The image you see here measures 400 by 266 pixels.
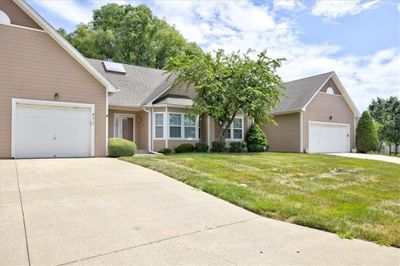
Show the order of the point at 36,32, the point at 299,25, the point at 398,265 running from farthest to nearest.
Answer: the point at 36,32, the point at 299,25, the point at 398,265

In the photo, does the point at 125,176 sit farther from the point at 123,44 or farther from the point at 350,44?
the point at 123,44

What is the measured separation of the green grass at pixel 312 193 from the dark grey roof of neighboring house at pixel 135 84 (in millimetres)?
7196

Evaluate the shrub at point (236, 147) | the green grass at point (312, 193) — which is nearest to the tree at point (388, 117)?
the shrub at point (236, 147)

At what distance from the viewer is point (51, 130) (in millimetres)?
13500

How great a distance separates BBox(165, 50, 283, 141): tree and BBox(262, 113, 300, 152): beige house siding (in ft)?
14.4

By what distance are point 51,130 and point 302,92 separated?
17.3 m

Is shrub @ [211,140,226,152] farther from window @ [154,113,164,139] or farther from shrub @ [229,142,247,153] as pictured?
window @ [154,113,164,139]

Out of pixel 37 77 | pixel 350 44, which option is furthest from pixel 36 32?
pixel 350 44

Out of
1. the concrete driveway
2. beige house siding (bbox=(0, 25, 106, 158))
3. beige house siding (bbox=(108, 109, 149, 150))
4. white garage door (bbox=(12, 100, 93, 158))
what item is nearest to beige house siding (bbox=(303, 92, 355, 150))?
beige house siding (bbox=(108, 109, 149, 150))

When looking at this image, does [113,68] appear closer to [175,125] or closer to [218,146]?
[175,125]

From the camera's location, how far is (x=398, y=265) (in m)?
3.72

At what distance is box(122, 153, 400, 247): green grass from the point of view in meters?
5.16

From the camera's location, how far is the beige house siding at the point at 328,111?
856 inches

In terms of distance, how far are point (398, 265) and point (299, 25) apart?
1060 cm
